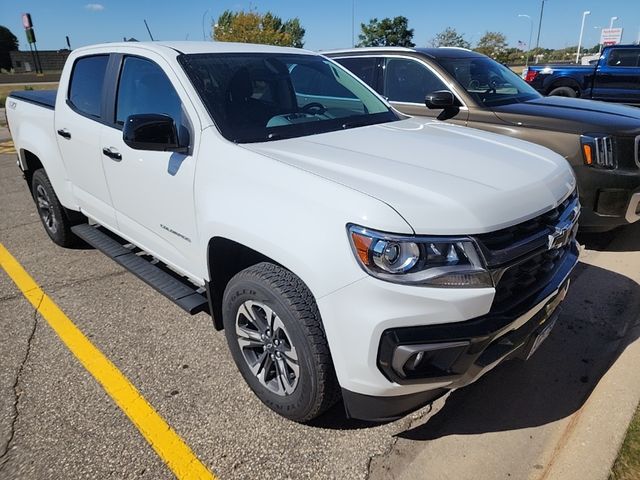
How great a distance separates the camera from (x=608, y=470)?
80.9 inches

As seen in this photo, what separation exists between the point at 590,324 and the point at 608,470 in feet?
4.80

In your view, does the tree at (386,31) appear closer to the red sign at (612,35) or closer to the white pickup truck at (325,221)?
the red sign at (612,35)

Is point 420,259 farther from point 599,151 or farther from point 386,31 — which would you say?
point 386,31

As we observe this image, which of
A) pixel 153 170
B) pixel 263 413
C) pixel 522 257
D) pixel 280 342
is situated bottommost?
pixel 263 413

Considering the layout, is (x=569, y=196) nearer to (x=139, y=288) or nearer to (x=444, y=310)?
(x=444, y=310)

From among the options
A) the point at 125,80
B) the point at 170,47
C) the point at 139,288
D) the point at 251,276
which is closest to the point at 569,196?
the point at 251,276

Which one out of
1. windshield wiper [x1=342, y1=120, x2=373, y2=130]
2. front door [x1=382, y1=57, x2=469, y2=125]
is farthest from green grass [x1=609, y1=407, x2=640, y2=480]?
front door [x1=382, y1=57, x2=469, y2=125]

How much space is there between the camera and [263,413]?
2535 millimetres

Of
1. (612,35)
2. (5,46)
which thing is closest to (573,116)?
(612,35)

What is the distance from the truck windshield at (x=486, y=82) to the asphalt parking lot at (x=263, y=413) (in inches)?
99.7

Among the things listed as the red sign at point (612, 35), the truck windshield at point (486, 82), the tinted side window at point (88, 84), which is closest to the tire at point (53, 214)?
the tinted side window at point (88, 84)

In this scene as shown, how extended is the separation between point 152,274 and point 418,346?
209cm

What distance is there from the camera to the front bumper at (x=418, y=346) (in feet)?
5.94

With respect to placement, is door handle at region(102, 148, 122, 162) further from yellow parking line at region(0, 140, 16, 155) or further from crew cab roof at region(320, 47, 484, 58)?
yellow parking line at region(0, 140, 16, 155)
